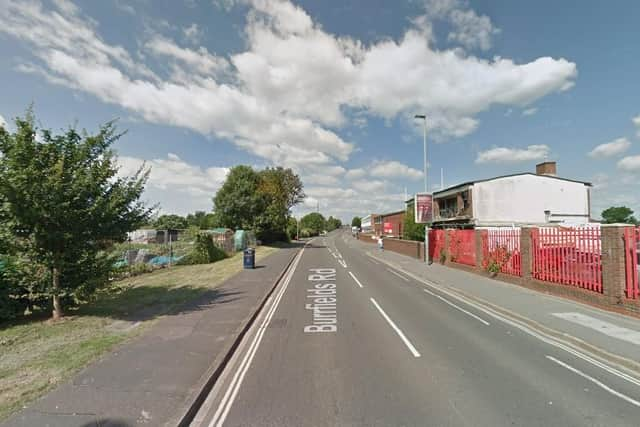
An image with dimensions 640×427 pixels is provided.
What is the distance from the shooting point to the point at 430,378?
4.50 meters

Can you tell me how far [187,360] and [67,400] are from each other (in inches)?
61.6

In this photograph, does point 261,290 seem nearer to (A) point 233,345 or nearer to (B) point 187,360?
(A) point 233,345

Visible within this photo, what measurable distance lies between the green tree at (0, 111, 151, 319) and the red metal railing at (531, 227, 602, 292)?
1316cm

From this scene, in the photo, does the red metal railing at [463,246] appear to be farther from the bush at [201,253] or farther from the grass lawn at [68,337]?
the bush at [201,253]

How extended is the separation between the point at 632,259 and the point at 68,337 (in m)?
13.3

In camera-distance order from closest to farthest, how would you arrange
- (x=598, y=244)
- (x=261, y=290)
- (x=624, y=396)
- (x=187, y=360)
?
(x=624, y=396), (x=187, y=360), (x=598, y=244), (x=261, y=290)

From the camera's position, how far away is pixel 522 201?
31.3 metres

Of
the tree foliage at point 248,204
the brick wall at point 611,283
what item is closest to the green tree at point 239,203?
the tree foliage at point 248,204

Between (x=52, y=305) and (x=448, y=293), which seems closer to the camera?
(x=52, y=305)

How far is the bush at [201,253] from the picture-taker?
19.7 metres

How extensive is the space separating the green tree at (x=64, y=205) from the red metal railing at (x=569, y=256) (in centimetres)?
1316

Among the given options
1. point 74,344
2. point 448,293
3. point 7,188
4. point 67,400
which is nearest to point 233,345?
point 67,400

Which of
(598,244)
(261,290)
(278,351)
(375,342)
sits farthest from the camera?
(261,290)

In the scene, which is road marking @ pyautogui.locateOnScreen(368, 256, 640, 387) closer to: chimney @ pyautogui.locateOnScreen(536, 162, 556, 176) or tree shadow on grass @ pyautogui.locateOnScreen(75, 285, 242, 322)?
tree shadow on grass @ pyautogui.locateOnScreen(75, 285, 242, 322)
